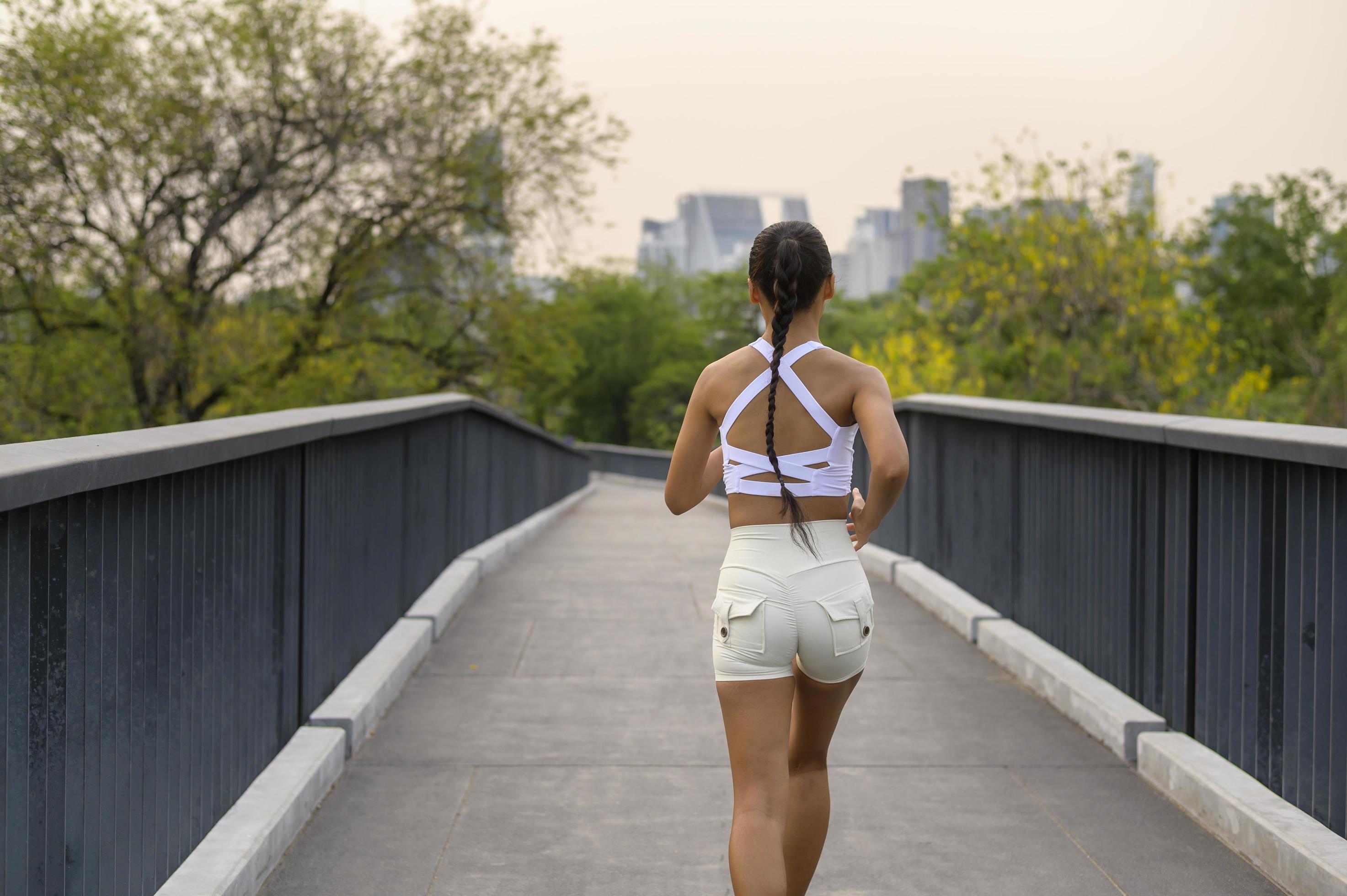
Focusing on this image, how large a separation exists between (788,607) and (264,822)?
1.76 metres

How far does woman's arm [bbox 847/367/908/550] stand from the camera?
106 inches

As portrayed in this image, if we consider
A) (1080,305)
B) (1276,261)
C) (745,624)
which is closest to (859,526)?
(745,624)

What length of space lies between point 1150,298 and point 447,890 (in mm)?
14999

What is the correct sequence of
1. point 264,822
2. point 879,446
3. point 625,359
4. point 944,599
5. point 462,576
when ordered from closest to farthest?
point 879,446, point 264,822, point 944,599, point 462,576, point 625,359

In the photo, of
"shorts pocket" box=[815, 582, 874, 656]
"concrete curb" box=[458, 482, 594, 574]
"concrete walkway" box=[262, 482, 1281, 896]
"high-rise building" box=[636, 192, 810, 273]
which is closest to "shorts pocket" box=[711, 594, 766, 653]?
"shorts pocket" box=[815, 582, 874, 656]

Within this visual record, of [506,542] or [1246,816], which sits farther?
[506,542]

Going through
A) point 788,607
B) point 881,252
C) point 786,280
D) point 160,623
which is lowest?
point 160,623

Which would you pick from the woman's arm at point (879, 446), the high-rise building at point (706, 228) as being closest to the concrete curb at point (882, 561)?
the woman's arm at point (879, 446)

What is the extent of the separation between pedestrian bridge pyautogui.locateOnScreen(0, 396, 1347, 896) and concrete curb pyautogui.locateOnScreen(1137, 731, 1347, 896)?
0.01 m

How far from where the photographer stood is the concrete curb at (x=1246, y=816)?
10.9 feet

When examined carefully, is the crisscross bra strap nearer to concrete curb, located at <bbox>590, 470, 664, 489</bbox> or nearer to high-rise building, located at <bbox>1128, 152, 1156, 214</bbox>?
high-rise building, located at <bbox>1128, 152, 1156, 214</bbox>

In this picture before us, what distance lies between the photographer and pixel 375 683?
526 centimetres

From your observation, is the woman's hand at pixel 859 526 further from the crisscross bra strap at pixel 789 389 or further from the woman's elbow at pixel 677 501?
the woman's elbow at pixel 677 501

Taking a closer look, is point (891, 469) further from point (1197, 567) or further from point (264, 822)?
point (1197, 567)
